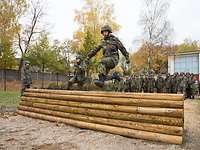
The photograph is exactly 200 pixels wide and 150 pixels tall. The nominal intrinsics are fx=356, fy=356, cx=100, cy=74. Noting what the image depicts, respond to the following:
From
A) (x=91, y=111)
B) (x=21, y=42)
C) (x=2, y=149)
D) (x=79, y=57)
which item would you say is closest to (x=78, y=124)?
(x=91, y=111)

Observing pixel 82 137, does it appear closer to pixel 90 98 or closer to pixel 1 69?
pixel 90 98

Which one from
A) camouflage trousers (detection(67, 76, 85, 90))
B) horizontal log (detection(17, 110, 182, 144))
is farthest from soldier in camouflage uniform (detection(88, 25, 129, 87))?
camouflage trousers (detection(67, 76, 85, 90))

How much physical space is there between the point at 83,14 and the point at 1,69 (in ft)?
39.4

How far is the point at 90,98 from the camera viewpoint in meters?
8.25

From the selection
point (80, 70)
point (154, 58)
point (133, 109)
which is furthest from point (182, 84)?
point (154, 58)

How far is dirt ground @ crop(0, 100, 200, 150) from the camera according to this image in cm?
633

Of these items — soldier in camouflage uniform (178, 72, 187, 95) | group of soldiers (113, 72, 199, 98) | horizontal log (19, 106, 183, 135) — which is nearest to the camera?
horizontal log (19, 106, 183, 135)

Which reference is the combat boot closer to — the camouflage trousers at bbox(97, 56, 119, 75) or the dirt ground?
the camouflage trousers at bbox(97, 56, 119, 75)

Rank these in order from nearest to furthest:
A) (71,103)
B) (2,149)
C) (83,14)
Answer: (2,149) < (71,103) < (83,14)

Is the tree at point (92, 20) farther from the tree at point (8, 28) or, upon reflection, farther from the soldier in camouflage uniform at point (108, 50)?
the soldier in camouflage uniform at point (108, 50)

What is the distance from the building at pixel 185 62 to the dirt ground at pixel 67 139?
1284 inches

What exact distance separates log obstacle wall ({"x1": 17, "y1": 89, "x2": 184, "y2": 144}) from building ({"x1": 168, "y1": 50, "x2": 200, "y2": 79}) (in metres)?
31.9

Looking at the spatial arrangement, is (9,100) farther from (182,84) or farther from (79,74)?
(182,84)

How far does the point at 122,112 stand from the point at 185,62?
35580mm
